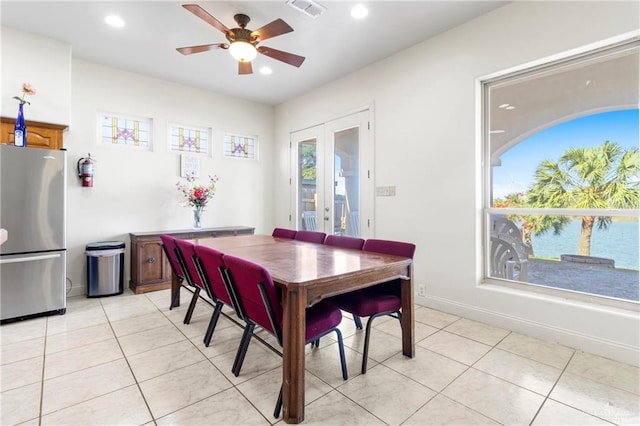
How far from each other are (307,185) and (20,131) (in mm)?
3570

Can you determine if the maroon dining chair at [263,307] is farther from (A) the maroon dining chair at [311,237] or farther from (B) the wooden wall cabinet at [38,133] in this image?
(B) the wooden wall cabinet at [38,133]

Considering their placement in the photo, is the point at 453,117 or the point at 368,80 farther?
the point at 368,80

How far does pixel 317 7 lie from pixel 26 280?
3890mm

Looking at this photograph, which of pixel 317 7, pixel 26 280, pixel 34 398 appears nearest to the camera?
pixel 34 398

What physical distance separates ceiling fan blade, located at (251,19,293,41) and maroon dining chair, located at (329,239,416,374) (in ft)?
6.44

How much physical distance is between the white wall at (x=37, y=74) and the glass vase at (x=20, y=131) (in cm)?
17

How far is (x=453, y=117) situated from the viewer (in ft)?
10.6

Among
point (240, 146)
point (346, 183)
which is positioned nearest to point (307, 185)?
point (346, 183)

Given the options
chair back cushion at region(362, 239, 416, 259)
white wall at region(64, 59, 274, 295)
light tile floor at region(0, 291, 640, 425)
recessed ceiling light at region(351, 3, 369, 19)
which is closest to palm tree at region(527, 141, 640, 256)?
light tile floor at region(0, 291, 640, 425)

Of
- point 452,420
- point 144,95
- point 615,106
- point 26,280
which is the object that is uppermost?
point 144,95

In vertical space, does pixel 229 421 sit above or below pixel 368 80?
below

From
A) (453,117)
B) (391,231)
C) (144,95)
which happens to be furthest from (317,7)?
(144,95)

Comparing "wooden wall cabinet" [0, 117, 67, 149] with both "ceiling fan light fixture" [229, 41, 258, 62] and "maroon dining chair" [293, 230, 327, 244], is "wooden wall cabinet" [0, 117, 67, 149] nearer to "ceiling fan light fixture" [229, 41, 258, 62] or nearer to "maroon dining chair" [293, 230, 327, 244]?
"ceiling fan light fixture" [229, 41, 258, 62]

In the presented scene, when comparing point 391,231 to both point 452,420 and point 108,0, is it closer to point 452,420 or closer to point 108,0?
point 452,420
